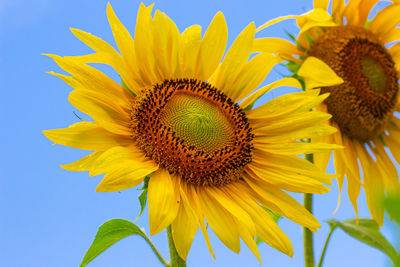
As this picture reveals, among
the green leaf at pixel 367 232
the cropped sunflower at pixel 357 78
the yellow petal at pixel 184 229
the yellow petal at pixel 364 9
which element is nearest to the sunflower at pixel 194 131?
the yellow petal at pixel 184 229

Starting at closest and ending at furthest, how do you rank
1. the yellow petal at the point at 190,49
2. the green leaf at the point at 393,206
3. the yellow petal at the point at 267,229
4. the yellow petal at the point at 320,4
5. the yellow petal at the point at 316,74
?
the green leaf at the point at 393,206
the yellow petal at the point at 267,229
the yellow petal at the point at 190,49
the yellow petal at the point at 316,74
the yellow petal at the point at 320,4

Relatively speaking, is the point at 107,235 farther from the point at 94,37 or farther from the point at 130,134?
the point at 94,37

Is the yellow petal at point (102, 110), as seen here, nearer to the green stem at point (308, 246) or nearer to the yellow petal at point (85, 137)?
the yellow petal at point (85, 137)

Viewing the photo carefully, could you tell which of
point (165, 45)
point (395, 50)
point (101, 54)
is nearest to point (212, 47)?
point (165, 45)

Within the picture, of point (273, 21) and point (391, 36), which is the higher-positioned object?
point (391, 36)

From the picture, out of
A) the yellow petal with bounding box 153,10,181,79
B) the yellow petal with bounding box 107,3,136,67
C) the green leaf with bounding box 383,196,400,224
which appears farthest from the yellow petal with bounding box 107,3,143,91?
the green leaf with bounding box 383,196,400,224

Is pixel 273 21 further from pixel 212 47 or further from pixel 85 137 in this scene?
pixel 85 137

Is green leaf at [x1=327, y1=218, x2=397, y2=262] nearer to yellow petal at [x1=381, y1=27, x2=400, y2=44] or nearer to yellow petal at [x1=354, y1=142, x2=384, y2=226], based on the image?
yellow petal at [x1=354, y1=142, x2=384, y2=226]
